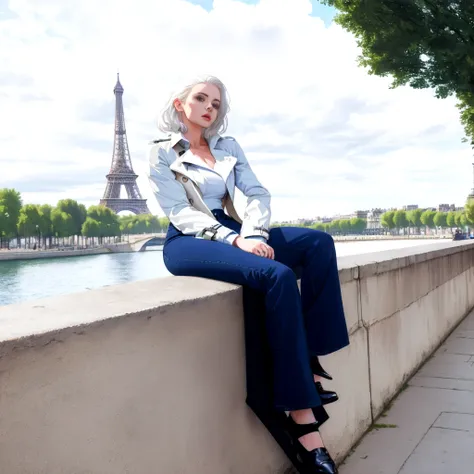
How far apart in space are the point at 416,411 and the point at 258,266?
1.92 m

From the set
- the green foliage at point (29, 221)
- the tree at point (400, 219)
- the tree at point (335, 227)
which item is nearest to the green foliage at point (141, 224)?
the green foliage at point (29, 221)

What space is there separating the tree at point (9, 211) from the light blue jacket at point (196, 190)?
7476cm

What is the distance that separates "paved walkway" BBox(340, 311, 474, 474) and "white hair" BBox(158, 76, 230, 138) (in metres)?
1.56

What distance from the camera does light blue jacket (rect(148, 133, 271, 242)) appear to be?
7.59 feet

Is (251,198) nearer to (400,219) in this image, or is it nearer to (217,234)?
(217,234)

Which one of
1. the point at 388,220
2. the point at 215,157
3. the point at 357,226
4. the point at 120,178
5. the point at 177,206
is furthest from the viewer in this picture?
the point at 357,226

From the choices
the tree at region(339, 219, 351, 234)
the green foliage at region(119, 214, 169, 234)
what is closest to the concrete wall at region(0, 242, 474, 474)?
the green foliage at region(119, 214, 169, 234)

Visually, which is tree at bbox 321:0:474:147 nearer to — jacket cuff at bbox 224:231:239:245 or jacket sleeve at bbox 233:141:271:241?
jacket sleeve at bbox 233:141:271:241

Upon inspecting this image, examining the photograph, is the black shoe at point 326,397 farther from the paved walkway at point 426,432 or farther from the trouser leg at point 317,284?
the paved walkway at point 426,432

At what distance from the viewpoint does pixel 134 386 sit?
1.54 metres

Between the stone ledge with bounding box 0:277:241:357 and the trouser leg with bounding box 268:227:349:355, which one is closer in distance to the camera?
the stone ledge with bounding box 0:277:241:357

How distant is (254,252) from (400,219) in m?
131

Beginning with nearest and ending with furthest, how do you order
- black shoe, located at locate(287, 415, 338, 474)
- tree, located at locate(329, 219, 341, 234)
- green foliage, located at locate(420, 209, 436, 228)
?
black shoe, located at locate(287, 415, 338, 474) < green foliage, located at locate(420, 209, 436, 228) < tree, located at locate(329, 219, 341, 234)

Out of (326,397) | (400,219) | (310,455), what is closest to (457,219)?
(400,219)
